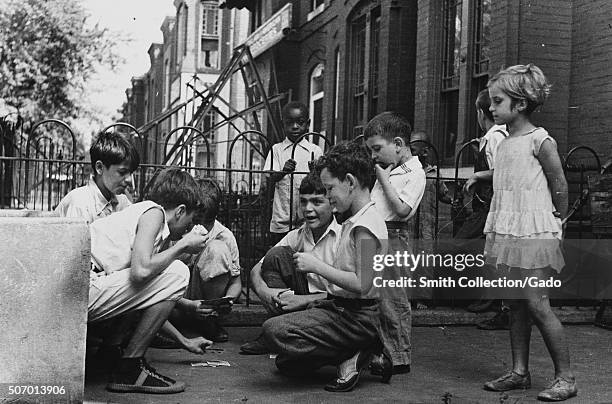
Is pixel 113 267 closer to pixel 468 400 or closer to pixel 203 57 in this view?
pixel 468 400

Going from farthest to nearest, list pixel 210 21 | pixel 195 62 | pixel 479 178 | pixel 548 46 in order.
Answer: pixel 210 21
pixel 195 62
pixel 548 46
pixel 479 178

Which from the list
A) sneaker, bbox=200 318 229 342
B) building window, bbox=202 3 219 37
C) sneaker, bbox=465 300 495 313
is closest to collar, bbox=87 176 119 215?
sneaker, bbox=200 318 229 342

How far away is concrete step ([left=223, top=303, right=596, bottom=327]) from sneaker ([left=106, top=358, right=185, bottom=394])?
2.29m

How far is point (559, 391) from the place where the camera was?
432cm

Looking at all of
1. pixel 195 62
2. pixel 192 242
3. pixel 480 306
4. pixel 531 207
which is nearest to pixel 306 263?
pixel 192 242

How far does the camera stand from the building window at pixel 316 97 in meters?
20.1

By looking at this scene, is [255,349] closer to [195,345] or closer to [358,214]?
[195,345]

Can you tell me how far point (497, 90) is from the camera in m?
4.48

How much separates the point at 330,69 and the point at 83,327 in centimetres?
1530

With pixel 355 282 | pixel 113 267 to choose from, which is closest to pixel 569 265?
pixel 355 282

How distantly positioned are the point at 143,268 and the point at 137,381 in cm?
64

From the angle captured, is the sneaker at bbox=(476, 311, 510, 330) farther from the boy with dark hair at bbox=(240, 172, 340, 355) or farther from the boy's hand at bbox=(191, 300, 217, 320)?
the boy's hand at bbox=(191, 300, 217, 320)

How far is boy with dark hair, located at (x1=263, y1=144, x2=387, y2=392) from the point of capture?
4.44m

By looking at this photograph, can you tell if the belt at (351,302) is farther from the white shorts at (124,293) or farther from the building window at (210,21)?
the building window at (210,21)
